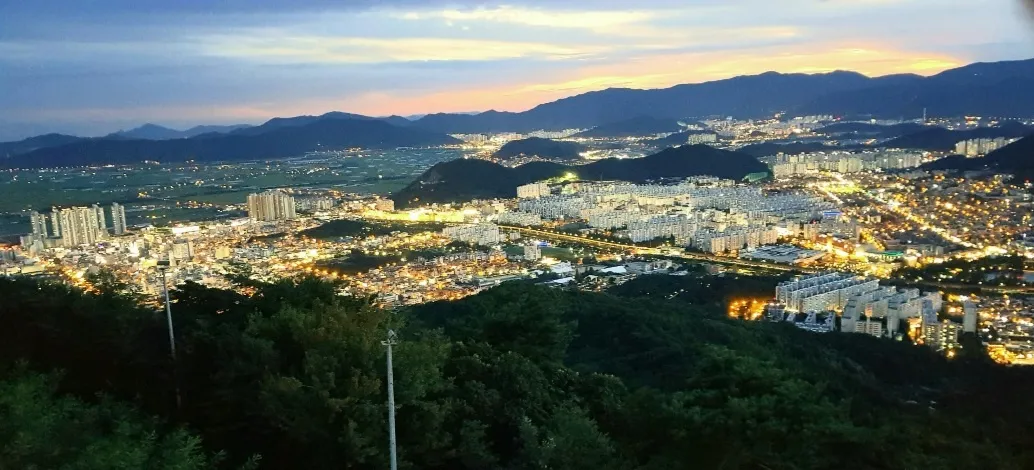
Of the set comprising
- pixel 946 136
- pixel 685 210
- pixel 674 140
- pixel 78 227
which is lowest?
pixel 685 210

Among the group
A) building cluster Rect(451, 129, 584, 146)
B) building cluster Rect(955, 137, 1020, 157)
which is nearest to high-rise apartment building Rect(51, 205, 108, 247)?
building cluster Rect(955, 137, 1020, 157)

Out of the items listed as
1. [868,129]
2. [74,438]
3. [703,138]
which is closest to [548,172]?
[703,138]

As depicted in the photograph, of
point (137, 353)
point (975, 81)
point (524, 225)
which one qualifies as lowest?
point (524, 225)

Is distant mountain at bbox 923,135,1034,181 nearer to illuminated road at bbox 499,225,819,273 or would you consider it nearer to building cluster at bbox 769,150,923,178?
building cluster at bbox 769,150,923,178

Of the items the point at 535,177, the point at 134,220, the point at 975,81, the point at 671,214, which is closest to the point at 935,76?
the point at 975,81

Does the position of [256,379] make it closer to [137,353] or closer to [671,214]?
[137,353]

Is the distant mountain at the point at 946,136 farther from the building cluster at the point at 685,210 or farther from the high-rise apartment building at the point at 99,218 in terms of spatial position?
the high-rise apartment building at the point at 99,218

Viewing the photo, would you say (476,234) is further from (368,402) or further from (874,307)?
(368,402)
